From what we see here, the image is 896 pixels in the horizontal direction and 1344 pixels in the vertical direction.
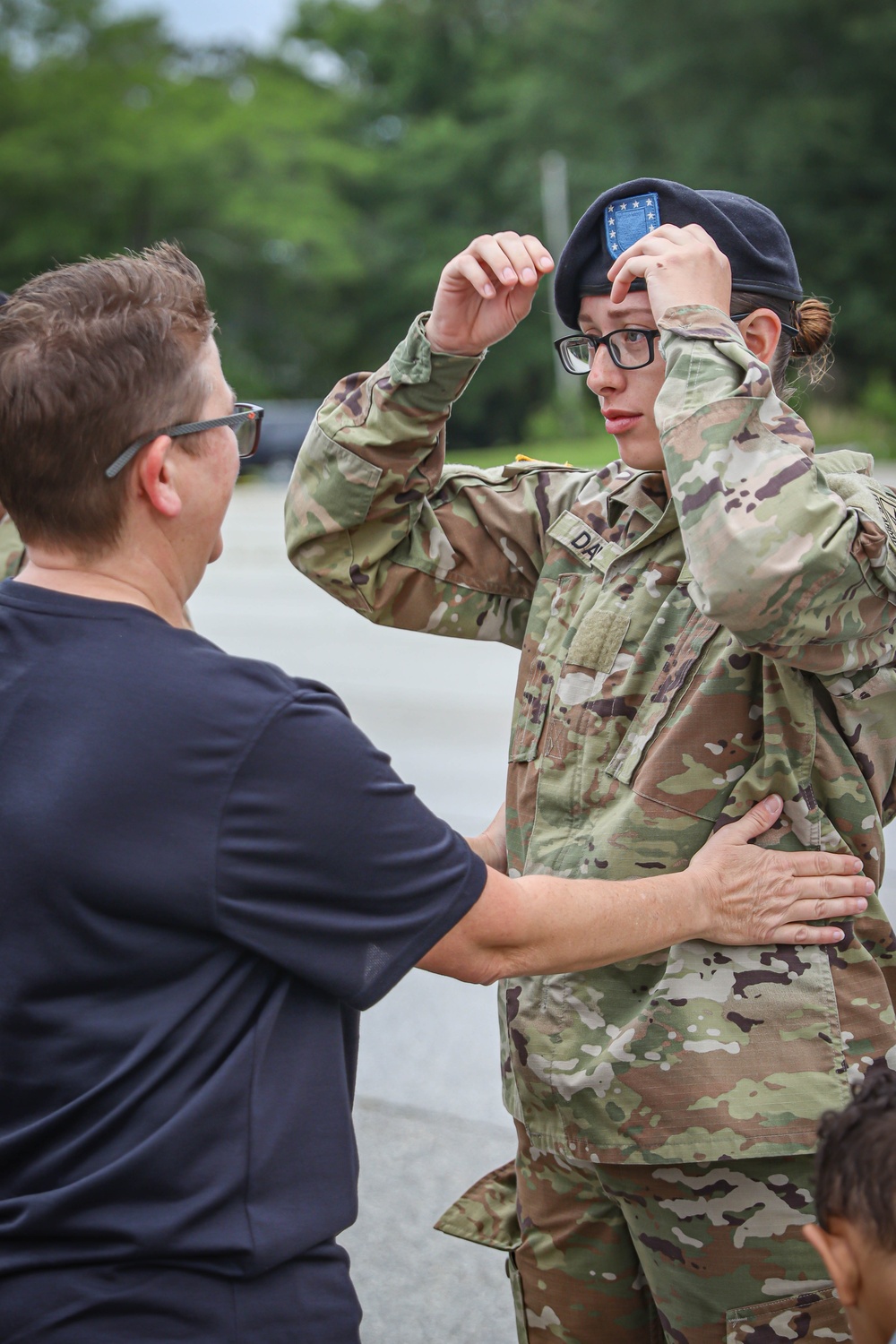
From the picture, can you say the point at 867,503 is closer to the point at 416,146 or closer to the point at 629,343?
the point at 629,343

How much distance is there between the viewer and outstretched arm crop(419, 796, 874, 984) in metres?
1.53

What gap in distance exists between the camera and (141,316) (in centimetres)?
146

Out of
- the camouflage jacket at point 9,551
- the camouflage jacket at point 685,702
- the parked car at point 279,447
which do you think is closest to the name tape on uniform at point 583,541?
the camouflage jacket at point 685,702

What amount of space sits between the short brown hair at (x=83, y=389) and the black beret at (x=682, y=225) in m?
0.67

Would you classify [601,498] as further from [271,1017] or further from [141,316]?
[271,1017]

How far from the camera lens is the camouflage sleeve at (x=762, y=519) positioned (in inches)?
62.8

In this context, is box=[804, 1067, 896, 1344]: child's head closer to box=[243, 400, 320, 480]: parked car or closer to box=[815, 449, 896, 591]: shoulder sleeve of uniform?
box=[815, 449, 896, 591]: shoulder sleeve of uniform

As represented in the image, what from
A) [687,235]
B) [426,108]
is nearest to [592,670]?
[687,235]

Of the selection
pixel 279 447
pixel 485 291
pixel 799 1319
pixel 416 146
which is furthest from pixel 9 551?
pixel 416 146

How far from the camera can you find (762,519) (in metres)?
1.60

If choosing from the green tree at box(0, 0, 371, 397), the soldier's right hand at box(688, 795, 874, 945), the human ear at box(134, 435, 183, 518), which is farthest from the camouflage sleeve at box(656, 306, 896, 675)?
the green tree at box(0, 0, 371, 397)

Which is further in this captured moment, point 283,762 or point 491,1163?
point 491,1163

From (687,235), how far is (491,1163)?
2.47m

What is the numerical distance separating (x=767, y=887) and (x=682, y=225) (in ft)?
2.93
